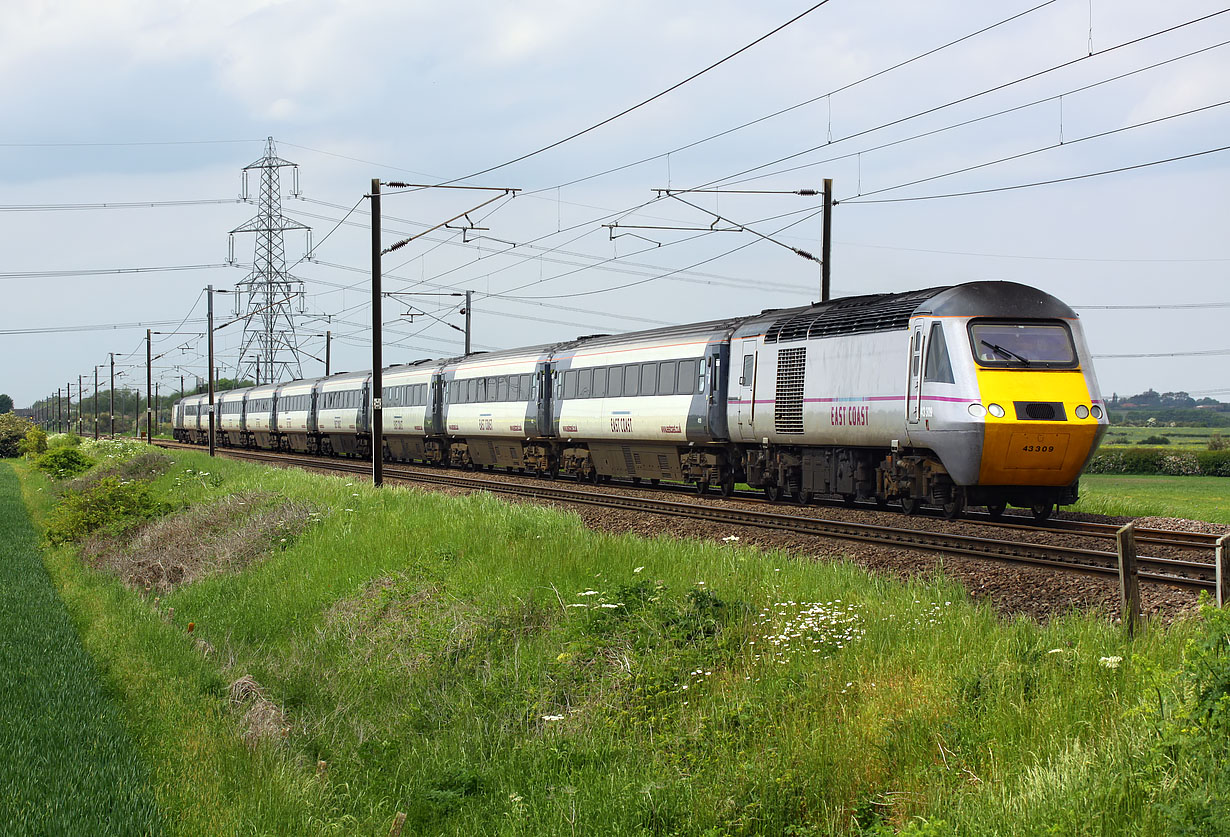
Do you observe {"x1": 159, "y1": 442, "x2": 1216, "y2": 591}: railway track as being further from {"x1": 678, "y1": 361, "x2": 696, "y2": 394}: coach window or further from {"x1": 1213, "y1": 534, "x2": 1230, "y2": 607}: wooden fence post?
{"x1": 1213, "y1": 534, "x2": 1230, "y2": 607}: wooden fence post

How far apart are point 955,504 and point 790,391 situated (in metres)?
4.33

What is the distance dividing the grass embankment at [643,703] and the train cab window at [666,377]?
10617 mm

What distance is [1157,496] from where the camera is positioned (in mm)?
35469

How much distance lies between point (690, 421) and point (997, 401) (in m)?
9.07

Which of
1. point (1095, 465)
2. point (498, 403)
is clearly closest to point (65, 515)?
point (498, 403)

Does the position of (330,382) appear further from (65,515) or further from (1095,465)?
(1095,465)

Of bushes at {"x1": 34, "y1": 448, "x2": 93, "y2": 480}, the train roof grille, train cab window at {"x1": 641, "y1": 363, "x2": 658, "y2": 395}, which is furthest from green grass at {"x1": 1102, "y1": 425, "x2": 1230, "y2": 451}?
bushes at {"x1": 34, "y1": 448, "x2": 93, "y2": 480}

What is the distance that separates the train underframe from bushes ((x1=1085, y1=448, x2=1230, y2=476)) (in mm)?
32829

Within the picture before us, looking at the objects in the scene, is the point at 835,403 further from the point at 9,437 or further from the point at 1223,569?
the point at 9,437

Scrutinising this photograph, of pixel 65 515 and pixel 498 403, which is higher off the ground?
pixel 498 403

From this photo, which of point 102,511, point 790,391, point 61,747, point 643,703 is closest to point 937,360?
point 790,391

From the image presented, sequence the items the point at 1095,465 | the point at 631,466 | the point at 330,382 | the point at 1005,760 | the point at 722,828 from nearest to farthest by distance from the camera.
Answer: the point at 1005,760, the point at 722,828, the point at 631,466, the point at 330,382, the point at 1095,465

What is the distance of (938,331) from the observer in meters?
16.8

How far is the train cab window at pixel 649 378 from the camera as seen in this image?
25842 millimetres
